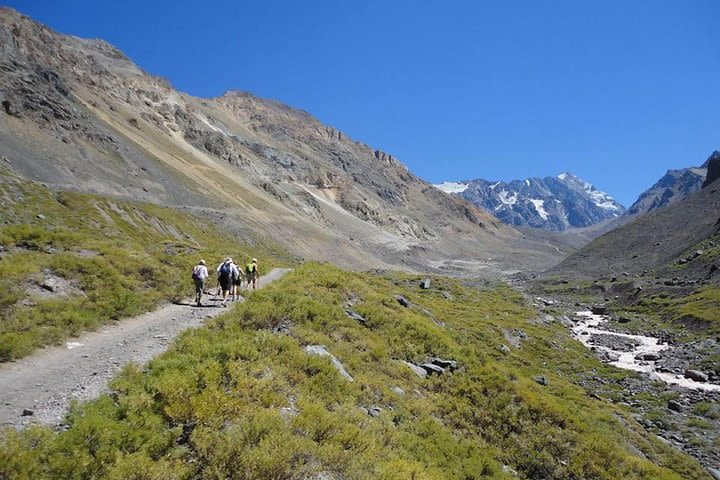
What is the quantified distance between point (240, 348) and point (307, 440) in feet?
13.4

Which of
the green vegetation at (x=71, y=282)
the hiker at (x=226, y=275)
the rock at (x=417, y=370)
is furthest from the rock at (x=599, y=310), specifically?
the hiker at (x=226, y=275)

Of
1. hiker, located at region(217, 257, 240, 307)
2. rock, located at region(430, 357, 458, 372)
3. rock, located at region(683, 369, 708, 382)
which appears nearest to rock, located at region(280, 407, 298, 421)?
rock, located at region(430, 357, 458, 372)

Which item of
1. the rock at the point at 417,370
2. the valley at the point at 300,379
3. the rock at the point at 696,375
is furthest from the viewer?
the rock at the point at 696,375

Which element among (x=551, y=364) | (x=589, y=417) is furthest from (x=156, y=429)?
(x=551, y=364)

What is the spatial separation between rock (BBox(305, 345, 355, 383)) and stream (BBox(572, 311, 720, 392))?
95.4 ft

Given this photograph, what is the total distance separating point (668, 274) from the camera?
306ft

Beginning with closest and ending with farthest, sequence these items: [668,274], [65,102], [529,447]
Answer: [529,447] → [65,102] → [668,274]

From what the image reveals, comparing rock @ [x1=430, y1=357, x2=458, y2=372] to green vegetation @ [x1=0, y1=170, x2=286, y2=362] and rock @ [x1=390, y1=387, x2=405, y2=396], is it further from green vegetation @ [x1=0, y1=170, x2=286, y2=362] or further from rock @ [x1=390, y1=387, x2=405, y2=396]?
green vegetation @ [x1=0, y1=170, x2=286, y2=362]

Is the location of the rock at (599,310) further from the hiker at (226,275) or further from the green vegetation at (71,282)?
the hiker at (226,275)

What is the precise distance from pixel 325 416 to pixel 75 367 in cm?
662

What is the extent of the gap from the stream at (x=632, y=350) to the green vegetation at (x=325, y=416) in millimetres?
12297

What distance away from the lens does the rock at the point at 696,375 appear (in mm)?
32219

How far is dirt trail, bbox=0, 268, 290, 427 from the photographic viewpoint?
28.8ft

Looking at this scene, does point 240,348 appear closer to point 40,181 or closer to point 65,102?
point 40,181
